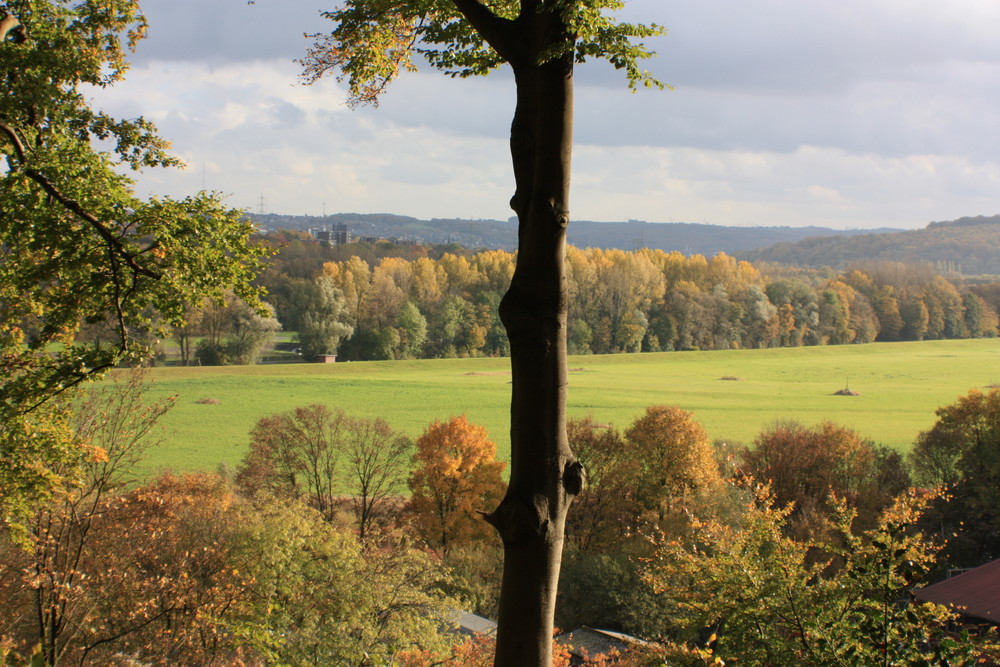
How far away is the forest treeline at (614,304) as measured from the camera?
72062mm

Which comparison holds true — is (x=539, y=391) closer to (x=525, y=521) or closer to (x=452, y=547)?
(x=525, y=521)

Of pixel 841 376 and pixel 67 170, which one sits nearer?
pixel 67 170

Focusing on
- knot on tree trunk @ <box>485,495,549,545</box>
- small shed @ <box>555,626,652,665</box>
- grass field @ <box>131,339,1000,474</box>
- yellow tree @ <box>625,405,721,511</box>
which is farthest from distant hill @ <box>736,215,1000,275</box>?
knot on tree trunk @ <box>485,495,549,545</box>

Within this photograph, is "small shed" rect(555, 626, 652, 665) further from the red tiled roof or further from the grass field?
the grass field

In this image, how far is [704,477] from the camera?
2800cm

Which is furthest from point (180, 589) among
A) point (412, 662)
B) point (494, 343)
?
point (494, 343)

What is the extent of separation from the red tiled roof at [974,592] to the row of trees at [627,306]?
52.1m

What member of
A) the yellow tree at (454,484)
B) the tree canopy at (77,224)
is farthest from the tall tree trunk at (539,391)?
the yellow tree at (454,484)

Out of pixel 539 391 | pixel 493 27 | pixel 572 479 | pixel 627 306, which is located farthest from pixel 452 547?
pixel 627 306

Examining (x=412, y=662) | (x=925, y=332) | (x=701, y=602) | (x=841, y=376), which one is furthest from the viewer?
(x=925, y=332)

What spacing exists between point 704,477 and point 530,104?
83.9 ft

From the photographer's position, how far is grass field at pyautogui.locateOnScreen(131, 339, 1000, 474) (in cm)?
4472

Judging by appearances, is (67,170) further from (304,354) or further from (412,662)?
(304,354)

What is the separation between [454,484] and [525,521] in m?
25.9
